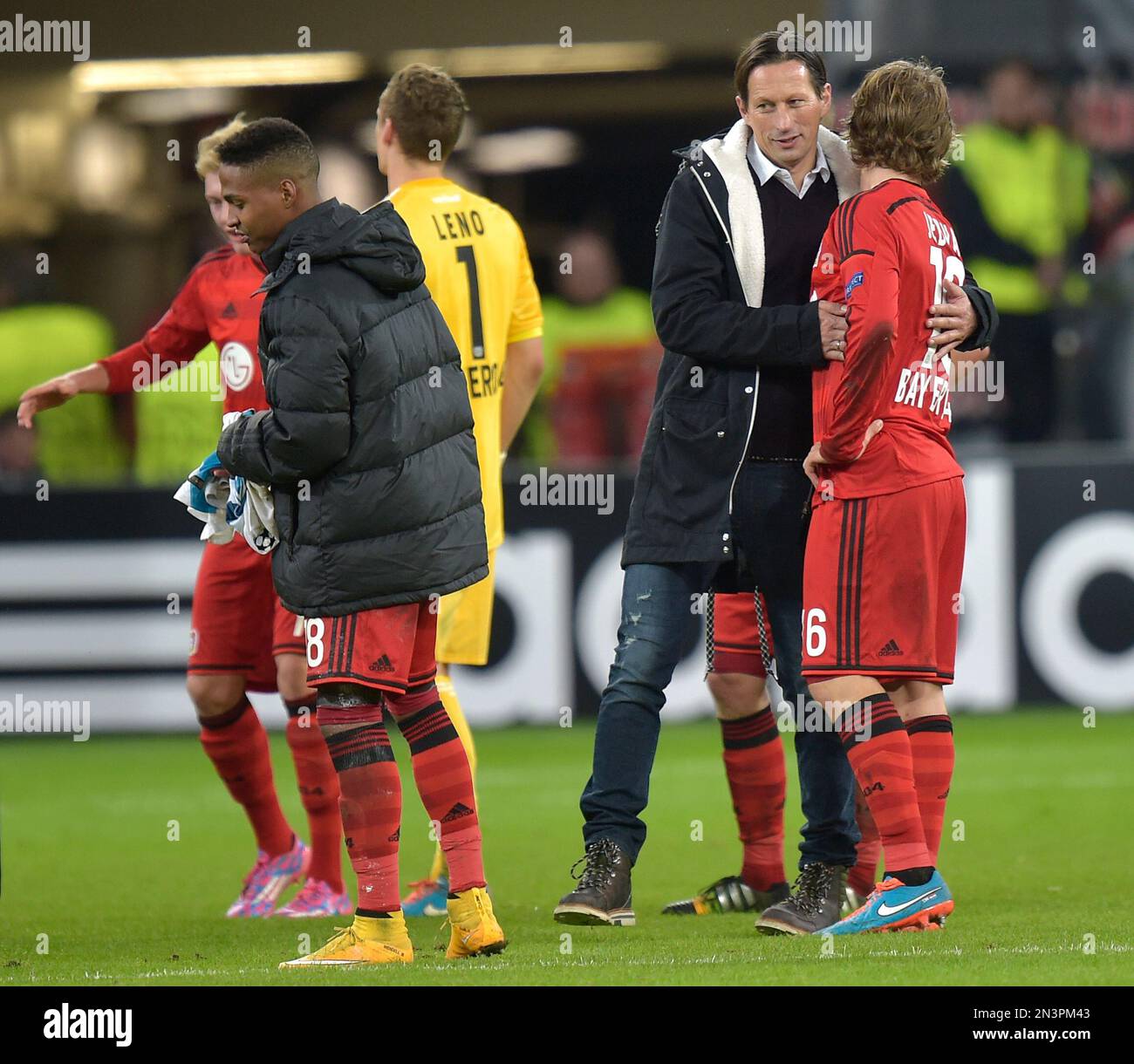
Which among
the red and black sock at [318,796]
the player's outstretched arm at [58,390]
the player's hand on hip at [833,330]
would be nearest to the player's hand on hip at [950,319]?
the player's hand on hip at [833,330]

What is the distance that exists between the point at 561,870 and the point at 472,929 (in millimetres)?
1896

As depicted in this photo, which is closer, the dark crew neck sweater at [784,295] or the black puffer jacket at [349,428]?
the black puffer jacket at [349,428]

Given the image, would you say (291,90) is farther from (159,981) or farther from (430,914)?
(159,981)

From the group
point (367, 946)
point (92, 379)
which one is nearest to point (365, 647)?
point (367, 946)

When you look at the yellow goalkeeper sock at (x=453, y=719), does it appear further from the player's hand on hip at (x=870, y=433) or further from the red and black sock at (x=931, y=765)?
the player's hand on hip at (x=870, y=433)

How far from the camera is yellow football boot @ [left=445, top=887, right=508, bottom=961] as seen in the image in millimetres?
4555

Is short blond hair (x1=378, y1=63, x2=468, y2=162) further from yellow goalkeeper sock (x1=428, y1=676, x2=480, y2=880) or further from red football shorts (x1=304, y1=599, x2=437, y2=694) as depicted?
red football shorts (x1=304, y1=599, x2=437, y2=694)

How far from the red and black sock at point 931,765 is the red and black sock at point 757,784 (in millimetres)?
624

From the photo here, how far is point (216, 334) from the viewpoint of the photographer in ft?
19.6

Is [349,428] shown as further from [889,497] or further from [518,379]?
[518,379]

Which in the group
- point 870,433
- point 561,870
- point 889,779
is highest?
point 870,433

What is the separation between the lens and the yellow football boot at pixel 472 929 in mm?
4555

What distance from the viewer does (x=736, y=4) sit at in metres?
13.0

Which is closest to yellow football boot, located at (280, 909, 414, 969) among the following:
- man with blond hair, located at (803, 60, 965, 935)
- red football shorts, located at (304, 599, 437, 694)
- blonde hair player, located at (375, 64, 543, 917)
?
red football shorts, located at (304, 599, 437, 694)
